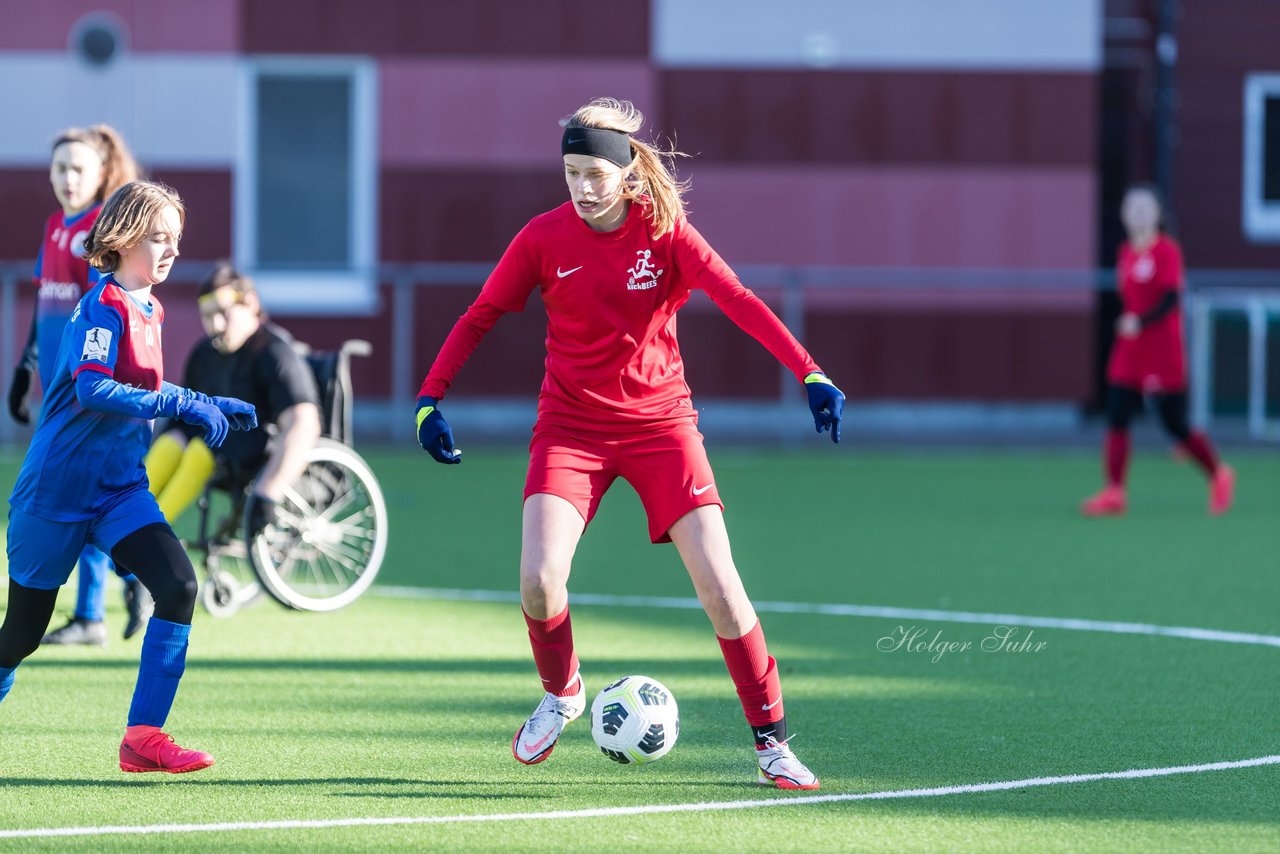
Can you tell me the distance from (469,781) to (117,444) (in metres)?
1.40

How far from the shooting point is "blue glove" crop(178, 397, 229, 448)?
5309 mm

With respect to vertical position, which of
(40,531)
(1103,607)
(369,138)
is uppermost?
(369,138)

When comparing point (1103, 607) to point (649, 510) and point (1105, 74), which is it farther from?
point (1105, 74)

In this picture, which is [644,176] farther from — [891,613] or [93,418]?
[891,613]

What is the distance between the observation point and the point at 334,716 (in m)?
6.51

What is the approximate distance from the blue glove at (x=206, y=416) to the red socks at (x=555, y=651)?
1043 millimetres

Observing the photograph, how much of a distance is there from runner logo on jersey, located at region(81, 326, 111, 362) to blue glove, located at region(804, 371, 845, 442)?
1.95m

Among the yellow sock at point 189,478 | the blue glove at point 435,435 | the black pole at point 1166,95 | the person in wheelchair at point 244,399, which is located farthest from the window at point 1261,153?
the blue glove at point 435,435

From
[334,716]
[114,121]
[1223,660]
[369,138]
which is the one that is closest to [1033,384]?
[369,138]

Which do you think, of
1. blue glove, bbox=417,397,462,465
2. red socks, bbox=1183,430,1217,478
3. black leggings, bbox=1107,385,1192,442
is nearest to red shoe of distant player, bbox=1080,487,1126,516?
black leggings, bbox=1107,385,1192,442

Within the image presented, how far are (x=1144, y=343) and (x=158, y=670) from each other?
28.3ft

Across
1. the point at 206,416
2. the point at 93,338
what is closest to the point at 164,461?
the point at 93,338

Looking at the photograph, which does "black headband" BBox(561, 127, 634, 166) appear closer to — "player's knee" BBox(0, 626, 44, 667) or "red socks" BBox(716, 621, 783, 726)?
"red socks" BBox(716, 621, 783, 726)

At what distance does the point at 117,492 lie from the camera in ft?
18.4
